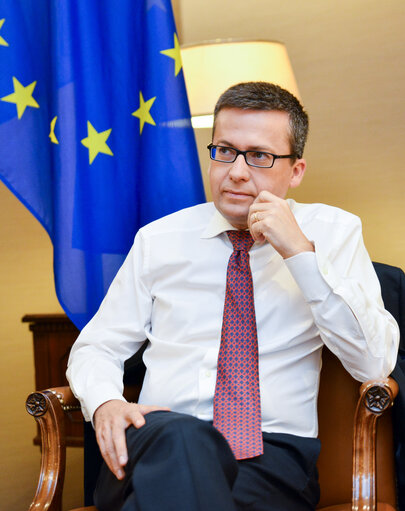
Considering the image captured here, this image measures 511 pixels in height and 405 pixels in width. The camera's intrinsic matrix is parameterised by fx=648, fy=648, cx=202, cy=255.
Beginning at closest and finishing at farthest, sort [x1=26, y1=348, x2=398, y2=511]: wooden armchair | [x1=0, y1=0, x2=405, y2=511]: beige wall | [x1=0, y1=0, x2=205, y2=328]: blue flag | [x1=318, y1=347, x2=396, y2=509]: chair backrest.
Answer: [x1=26, y1=348, x2=398, y2=511]: wooden armchair
[x1=318, y1=347, x2=396, y2=509]: chair backrest
[x1=0, y1=0, x2=205, y2=328]: blue flag
[x1=0, y1=0, x2=405, y2=511]: beige wall

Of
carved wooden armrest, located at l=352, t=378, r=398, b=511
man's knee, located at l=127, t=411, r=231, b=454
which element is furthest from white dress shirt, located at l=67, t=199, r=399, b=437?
man's knee, located at l=127, t=411, r=231, b=454

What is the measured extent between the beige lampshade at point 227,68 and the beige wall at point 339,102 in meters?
0.50

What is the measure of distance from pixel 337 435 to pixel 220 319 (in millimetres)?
471

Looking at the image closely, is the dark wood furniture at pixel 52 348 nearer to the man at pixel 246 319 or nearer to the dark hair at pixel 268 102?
the man at pixel 246 319

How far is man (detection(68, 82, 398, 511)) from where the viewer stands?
60.8 inches

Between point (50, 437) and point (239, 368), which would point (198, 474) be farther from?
point (50, 437)

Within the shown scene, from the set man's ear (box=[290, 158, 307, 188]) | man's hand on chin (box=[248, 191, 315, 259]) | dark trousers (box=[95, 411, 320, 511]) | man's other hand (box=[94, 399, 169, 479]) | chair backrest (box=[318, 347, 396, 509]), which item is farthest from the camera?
man's ear (box=[290, 158, 307, 188])

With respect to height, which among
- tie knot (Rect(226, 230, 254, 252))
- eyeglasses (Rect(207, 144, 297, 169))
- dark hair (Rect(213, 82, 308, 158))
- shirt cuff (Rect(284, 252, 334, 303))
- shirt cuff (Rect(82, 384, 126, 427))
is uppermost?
dark hair (Rect(213, 82, 308, 158))

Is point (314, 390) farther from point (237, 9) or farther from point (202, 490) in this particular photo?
point (237, 9)

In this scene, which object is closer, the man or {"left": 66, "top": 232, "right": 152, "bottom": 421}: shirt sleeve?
the man

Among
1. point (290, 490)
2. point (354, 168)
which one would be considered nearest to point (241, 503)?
point (290, 490)

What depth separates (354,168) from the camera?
2990mm

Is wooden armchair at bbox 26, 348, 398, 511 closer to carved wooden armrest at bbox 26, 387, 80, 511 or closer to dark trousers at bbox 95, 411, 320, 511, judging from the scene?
carved wooden armrest at bbox 26, 387, 80, 511

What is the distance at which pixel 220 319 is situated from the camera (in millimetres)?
1769
